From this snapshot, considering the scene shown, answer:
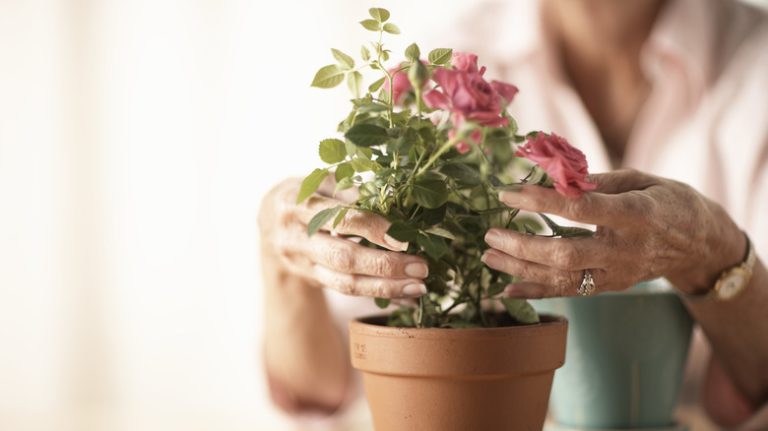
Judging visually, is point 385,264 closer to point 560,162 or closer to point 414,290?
point 414,290

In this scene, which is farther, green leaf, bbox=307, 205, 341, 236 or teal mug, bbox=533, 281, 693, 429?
teal mug, bbox=533, 281, 693, 429

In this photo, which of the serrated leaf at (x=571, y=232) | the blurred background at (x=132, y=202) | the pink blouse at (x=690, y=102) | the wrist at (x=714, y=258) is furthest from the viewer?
the blurred background at (x=132, y=202)

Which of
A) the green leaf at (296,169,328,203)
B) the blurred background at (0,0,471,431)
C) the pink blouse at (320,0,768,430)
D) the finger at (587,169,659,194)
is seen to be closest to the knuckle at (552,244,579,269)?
the finger at (587,169,659,194)

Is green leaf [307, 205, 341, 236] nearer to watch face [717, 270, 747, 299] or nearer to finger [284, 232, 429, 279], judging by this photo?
finger [284, 232, 429, 279]

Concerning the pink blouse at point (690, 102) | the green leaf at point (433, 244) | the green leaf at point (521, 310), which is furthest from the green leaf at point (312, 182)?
the pink blouse at point (690, 102)

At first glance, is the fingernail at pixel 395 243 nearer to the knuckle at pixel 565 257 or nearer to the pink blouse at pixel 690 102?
the knuckle at pixel 565 257

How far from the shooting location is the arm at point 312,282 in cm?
67

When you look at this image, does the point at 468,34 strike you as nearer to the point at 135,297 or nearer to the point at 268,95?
the point at 268,95

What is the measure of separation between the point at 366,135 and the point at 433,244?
0.11m

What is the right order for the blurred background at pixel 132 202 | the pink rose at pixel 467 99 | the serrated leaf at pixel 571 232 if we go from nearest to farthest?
the pink rose at pixel 467 99 < the serrated leaf at pixel 571 232 < the blurred background at pixel 132 202

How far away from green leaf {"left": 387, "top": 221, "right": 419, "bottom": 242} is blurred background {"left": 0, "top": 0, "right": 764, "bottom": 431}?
5.69ft

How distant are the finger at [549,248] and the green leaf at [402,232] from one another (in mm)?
63

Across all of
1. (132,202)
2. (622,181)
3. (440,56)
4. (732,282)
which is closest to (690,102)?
(732,282)

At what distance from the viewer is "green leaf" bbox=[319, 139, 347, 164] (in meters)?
0.64
